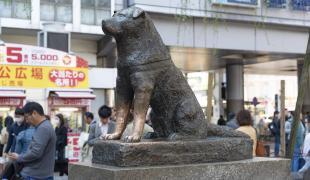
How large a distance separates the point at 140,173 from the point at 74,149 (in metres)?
11.5

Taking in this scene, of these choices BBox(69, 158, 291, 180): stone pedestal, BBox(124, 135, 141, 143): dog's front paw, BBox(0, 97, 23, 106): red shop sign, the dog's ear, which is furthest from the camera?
BBox(0, 97, 23, 106): red shop sign

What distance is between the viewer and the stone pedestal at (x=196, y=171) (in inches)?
156

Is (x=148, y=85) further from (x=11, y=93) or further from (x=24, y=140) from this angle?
(x=11, y=93)

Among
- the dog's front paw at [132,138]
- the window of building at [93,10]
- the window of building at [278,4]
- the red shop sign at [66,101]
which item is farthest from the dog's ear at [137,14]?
the window of building at [93,10]

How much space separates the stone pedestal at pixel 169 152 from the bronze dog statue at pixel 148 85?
0.10 meters

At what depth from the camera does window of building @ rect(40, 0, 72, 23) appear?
30359mm

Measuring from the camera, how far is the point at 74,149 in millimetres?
15172

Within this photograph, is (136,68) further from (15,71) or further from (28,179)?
(15,71)

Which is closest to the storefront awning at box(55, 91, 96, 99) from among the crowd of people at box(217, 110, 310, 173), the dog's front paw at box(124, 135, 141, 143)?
the crowd of people at box(217, 110, 310, 173)

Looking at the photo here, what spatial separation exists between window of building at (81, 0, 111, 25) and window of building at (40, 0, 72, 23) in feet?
2.82

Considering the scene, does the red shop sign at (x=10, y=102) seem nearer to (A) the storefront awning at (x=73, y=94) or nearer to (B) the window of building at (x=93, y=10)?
(A) the storefront awning at (x=73, y=94)

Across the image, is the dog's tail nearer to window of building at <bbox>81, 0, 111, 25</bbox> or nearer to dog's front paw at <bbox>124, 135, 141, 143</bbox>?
dog's front paw at <bbox>124, 135, 141, 143</bbox>

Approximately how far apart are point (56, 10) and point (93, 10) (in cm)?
213

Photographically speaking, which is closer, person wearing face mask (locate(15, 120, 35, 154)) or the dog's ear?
the dog's ear
